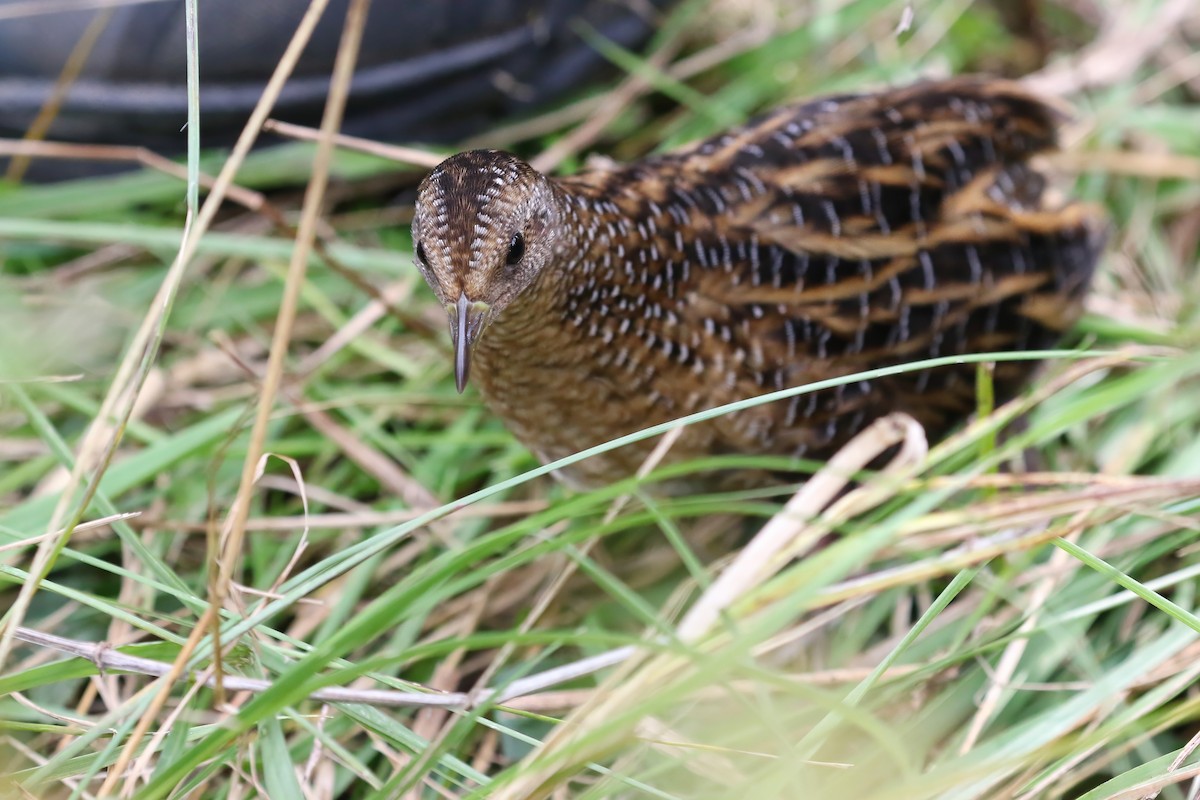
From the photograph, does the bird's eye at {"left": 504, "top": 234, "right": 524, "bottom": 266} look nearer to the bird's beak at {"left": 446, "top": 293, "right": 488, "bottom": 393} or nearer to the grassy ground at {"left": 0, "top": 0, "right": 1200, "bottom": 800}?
the bird's beak at {"left": 446, "top": 293, "right": 488, "bottom": 393}

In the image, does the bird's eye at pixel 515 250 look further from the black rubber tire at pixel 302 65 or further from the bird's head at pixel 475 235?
the black rubber tire at pixel 302 65

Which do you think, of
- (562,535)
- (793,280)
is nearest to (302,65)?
(793,280)

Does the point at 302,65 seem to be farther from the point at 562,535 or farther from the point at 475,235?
the point at 562,535

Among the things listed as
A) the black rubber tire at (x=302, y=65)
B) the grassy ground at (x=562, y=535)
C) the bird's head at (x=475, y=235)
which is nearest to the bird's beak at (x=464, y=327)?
Answer: the bird's head at (x=475, y=235)

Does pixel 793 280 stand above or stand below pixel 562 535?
above

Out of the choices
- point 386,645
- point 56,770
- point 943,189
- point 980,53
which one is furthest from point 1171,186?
point 56,770

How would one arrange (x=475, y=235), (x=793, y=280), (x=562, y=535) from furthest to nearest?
(x=793, y=280), (x=562, y=535), (x=475, y=235)

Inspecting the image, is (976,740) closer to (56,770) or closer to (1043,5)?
(56,770)
